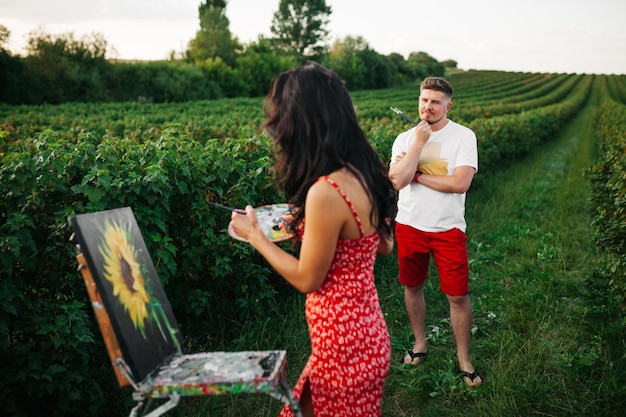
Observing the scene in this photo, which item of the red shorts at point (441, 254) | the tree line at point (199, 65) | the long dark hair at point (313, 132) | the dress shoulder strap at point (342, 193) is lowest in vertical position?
the red shorts at point (441, 254)

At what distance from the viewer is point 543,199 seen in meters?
10.3

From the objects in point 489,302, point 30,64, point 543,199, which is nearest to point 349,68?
point 30,64

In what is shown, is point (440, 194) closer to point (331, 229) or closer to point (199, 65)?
point (331, 229)

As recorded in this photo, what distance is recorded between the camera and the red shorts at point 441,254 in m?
3.59

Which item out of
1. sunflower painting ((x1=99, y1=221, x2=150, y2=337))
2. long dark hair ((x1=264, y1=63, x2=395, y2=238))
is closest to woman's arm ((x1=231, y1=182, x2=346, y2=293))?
long dark hair ((x1=264, y1=63, x2=395, y2=238))

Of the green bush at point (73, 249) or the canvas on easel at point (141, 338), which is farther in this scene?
the green bush at point (73, 249)

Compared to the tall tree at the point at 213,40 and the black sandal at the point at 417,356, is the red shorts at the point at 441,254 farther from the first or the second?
the tall tree at the point at 213,40

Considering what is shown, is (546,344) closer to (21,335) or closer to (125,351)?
(125,351)

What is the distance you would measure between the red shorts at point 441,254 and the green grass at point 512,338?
0.79 metres

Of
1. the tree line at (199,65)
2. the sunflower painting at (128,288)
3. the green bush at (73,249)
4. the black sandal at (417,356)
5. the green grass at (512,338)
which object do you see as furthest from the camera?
the tree line at (199,65)

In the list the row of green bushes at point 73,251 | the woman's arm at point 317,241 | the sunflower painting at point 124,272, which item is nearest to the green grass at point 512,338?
the row of green bushes at point 73,251

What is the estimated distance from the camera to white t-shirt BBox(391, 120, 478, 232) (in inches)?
139

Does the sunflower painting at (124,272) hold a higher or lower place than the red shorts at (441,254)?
higher

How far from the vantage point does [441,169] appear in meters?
3.61
